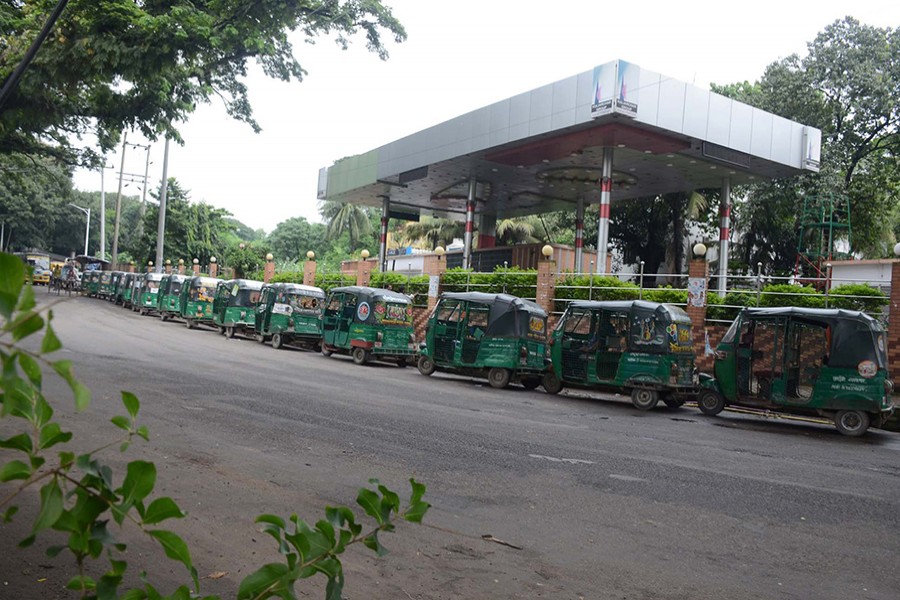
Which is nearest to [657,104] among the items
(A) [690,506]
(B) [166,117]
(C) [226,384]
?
(B) [166,117]

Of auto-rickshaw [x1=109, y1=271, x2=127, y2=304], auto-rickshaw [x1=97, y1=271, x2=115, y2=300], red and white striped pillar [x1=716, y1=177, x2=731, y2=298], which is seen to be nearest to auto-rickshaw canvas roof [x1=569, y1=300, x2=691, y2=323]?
red and white striped pillar [x1=716, y1=177, x2=731, y2=298]

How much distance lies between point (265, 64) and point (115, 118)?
3.22 meters

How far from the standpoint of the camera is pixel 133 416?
4.49 ft

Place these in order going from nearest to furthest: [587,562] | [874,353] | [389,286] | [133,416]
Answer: [133,416], [587,562], [874,353], [389,286]

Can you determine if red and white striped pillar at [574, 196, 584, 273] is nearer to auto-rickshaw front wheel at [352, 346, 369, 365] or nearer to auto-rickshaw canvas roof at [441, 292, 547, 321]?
auto-rickshaw front wheel at [352, 346, 369, 365]

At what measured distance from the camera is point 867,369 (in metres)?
12.3

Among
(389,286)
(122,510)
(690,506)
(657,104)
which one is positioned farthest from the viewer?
(389,286)

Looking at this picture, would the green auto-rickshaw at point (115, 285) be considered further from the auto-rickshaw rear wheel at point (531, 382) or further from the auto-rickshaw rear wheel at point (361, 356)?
the auto-rickshaw rear wheel at point (531, 382)

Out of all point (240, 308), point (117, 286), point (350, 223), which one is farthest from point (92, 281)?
point (240, 308)

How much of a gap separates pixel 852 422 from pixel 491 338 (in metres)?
7.80

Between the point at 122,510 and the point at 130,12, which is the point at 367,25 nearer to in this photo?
the point at 130,12

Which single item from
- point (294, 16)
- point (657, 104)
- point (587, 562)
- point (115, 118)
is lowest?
point (587, 562)

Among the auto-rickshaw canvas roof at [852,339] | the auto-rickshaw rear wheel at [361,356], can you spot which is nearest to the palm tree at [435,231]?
the auto-rickshaw rear wheel at [361,356]

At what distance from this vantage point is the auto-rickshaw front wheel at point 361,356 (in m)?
21.1
